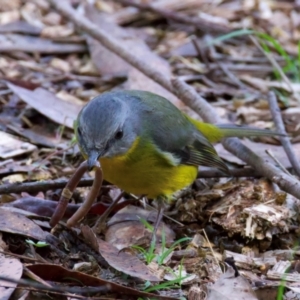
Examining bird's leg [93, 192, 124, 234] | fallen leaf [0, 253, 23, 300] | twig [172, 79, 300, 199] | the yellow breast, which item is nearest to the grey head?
the yellow breast

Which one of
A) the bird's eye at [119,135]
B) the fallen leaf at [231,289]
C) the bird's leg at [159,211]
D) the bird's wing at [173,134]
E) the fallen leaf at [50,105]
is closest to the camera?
the fallen leaf at [231,289]

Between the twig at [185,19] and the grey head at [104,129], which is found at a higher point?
the grey head at [104,129]

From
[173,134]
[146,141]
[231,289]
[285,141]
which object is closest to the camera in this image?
[231,289]

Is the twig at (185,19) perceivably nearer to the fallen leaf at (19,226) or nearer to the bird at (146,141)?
the bird at (146,141)

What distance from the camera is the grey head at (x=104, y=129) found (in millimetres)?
4277

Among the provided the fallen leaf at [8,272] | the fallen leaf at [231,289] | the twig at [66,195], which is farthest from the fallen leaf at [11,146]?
the fallen leaf at [231,289]

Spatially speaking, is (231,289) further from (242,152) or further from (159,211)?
(242,152)

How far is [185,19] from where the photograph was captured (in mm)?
8625

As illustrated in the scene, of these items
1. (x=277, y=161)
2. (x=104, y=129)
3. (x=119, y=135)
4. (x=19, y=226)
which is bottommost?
(x=277, y=161)

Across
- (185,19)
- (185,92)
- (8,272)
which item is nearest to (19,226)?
(8,272)

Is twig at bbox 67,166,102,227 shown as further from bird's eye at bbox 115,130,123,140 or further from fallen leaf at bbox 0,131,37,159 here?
fallen leaf at bbox 0,131,37,159

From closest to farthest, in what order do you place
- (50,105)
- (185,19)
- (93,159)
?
(93,159), (50,105), (185,19)

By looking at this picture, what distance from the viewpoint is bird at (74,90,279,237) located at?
436cm

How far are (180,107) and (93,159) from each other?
2754 mm
